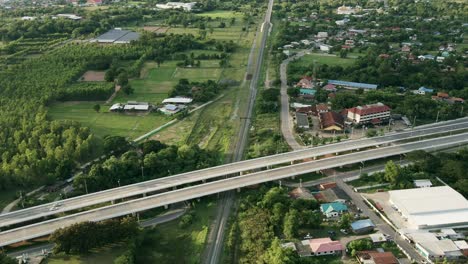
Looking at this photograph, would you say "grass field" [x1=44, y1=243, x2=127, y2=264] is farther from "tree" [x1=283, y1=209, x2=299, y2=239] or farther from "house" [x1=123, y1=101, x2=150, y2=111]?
"house" [x1=123, y1=101, x2=150, y2=111]

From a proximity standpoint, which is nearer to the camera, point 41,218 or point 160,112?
point 41,218

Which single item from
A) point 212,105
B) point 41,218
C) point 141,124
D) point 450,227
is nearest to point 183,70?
point 212,105

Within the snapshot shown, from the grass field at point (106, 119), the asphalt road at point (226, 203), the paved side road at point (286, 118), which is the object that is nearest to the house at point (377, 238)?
the asphalt road at point (226, 203)

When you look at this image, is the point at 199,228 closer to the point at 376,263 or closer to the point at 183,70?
the point at 376,263

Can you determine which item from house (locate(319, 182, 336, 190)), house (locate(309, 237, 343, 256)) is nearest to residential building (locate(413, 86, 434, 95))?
house (locate(319, 182, 336, 190))

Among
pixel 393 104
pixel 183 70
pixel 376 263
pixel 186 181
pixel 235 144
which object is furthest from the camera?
pixel 183 70

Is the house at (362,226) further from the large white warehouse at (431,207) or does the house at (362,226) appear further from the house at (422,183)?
the house at (422,183)

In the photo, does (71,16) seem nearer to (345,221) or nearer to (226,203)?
(226,203)
